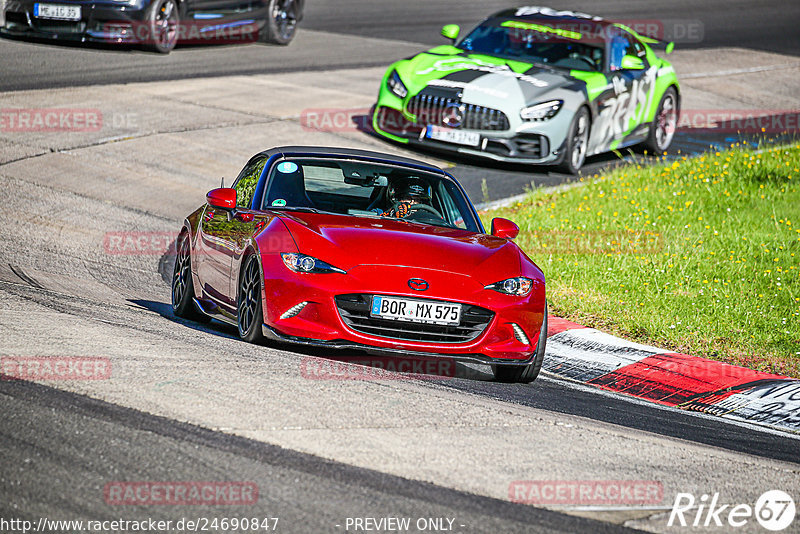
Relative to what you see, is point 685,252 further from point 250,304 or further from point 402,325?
point 250,304

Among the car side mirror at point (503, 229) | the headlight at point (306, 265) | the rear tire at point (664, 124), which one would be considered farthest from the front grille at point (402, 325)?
the rear tire at point (664, 124)

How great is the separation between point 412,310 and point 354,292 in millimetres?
363

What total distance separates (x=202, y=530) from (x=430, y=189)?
466cm

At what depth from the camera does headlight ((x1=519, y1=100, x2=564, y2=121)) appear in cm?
1476

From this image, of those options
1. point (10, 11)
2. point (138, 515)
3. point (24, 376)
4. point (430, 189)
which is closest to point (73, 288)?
point (430, 189)

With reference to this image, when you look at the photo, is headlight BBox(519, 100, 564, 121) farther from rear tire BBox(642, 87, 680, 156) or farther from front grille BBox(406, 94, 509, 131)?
rear tire BBox(642, 87, 680, 156)

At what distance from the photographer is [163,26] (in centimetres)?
1888

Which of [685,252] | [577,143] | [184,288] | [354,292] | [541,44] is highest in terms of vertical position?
[541,44]

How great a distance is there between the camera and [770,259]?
1125 cm

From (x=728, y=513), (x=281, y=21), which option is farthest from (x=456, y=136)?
(x=728, y=513)

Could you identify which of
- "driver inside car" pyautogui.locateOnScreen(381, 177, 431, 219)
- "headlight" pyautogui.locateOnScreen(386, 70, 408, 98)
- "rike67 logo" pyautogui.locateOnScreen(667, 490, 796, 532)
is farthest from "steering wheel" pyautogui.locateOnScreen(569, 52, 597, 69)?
"rike67 logo" pyautogui.locateOnScreen(667, 490, 796, 532)

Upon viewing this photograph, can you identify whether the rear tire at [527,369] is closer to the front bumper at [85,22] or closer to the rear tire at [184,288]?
the rear tire at [184,288]

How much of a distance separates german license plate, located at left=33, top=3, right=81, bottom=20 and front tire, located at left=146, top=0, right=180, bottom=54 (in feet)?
3.76

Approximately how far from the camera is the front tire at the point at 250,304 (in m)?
7.33
